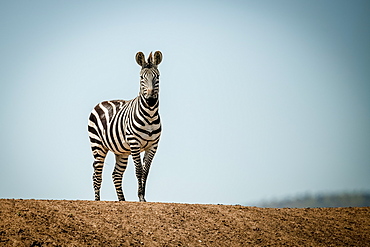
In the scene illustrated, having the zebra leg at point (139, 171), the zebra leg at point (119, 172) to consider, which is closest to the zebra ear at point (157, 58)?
the zebra leg at point (139, 171)

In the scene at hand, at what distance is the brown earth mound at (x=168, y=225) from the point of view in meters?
9.92

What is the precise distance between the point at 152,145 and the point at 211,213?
3.27 meters

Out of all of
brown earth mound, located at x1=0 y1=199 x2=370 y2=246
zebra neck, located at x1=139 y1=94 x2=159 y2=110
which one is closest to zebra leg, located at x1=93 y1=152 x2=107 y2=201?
zebra neck, located at x1=139 y1=94 x2=159 y2=110

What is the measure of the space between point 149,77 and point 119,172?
4007 mm

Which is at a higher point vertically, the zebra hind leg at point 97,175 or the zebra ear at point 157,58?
the zebra ear at point 157,58

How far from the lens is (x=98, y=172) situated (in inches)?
666

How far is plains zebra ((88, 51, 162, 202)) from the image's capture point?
1459 cm

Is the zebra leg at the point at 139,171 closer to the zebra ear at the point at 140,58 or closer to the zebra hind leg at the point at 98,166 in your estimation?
the zebra hind leg at the point at 98,166

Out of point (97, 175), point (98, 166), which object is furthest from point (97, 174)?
point (98, 166)

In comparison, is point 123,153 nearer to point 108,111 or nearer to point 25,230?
point 108,111

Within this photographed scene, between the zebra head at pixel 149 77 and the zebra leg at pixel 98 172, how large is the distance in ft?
11.1

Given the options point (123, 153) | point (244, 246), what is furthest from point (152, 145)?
point (244, 246)

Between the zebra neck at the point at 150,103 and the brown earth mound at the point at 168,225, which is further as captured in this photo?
the zebra neck at the point at 150,103

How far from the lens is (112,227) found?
10.8m
